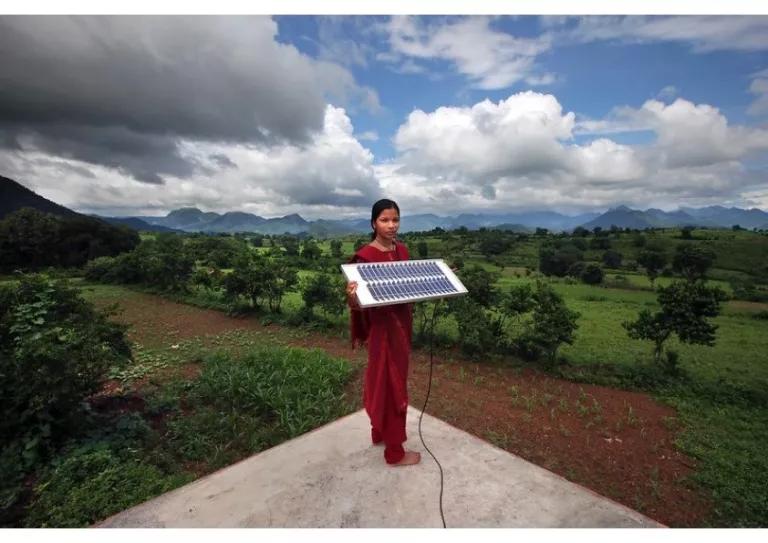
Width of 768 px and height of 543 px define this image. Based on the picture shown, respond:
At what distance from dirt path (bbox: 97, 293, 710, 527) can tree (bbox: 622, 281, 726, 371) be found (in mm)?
2367

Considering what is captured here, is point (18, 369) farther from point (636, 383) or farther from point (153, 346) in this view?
point (636, 383)

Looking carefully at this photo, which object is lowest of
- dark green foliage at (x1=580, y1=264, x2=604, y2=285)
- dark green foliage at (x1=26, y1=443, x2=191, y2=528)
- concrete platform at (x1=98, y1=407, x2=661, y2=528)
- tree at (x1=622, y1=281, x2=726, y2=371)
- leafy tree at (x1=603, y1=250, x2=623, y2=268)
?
dark green foliage at (x1=580, y1=264, x2=604, y2=285)

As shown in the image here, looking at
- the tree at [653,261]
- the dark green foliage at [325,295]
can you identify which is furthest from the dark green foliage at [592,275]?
the dark green foliage at [325,295]

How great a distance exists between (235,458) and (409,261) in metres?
3.30

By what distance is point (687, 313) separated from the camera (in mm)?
8344

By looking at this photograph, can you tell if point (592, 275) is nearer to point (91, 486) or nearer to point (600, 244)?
point (600, 244)

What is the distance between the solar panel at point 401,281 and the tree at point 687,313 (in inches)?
289

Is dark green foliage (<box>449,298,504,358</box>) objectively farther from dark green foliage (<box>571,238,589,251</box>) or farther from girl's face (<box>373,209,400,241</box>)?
dark green foliage (<box>571,238,589,251</box>)

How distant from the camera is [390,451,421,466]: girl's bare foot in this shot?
3535 mm

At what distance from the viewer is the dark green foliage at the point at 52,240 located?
2864 cm

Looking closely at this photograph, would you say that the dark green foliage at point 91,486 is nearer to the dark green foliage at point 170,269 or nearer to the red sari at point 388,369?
the red sari at point 388,369

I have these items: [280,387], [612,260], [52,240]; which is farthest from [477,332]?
[612,260]

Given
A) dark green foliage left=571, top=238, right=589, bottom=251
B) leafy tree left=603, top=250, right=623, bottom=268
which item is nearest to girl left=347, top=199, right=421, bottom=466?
→ leafy tree left=603, top=250, right=623, bottom=268

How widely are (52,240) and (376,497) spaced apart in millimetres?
39686
